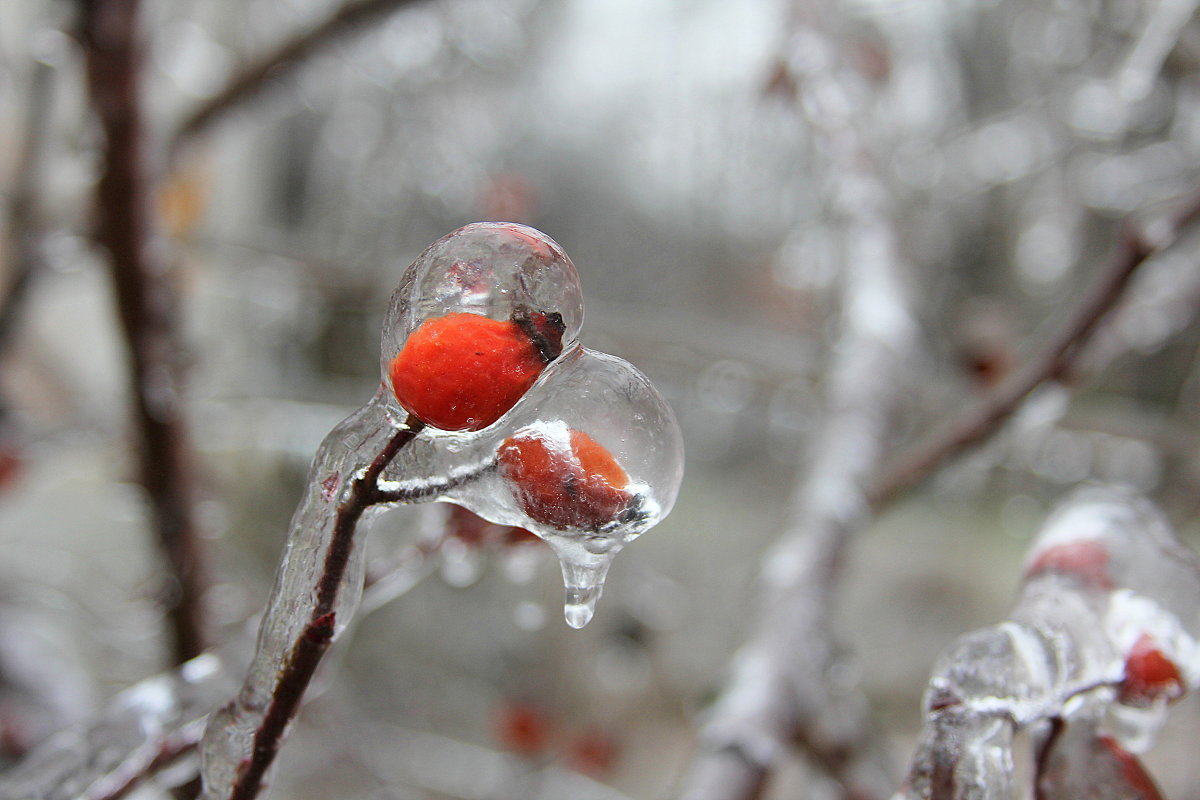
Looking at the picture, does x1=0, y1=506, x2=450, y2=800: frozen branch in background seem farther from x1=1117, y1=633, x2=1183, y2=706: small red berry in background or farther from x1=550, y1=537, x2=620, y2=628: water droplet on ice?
x1=1117, y1=633, x2=1183, y2=706: small red berry in background

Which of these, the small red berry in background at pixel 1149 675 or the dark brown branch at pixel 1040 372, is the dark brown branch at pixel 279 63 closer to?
the dark brown branch at pixel 1040 372

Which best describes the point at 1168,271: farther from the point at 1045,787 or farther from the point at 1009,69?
the point at 1009,69

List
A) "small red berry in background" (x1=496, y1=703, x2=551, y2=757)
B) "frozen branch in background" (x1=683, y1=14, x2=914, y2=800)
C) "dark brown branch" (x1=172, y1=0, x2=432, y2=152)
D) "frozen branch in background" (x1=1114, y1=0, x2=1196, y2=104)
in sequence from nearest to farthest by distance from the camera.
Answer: "frozen branch in background" (x1=683, y1=14, x2=914, y2=800)
"frozen branch in background" (x1=1114, y1=0, x2=1196, y2=104)
"dark brown branch" (x1=172, y1=0, x2=432, y2=152)
"small red berry in background" (x1=496, y1=703, x2=551, y2=757)

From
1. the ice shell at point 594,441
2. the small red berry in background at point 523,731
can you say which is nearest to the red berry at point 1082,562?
the ice shell at point 594,441

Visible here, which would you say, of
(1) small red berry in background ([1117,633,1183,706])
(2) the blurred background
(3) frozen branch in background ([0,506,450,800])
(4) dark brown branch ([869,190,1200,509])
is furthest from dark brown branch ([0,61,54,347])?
(1) small red berry in background ([1117,633,1183,706])

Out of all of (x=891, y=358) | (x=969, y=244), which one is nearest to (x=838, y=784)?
(x=891, y=358)

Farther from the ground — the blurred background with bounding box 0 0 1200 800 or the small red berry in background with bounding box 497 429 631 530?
the small red berry in background with bounding box 497 429 631 530

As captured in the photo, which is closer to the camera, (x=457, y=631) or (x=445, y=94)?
(x=445, y=94)

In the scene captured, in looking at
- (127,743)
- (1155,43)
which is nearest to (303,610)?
(127,743)

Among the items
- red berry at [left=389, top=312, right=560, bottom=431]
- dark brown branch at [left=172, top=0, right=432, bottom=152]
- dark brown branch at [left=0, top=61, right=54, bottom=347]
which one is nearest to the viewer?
red berry at [left=389, top=312, right=560, bottom=431]
